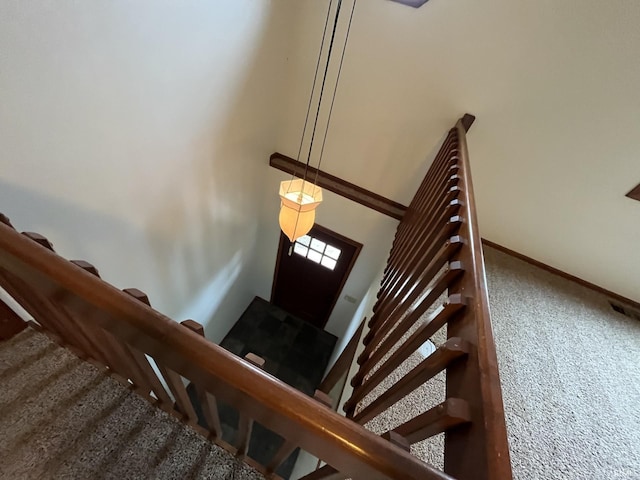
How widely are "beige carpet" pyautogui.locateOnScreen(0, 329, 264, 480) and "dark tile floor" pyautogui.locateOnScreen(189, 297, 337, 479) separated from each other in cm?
297

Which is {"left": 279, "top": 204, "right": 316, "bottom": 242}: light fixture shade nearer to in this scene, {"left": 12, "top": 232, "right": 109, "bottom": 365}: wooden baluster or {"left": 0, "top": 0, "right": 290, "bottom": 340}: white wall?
{"left": 0, "top": 0, "right": 290, "bottom": 340}: white wall

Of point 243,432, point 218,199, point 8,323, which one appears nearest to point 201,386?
point 243,432

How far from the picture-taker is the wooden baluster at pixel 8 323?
1311 mm

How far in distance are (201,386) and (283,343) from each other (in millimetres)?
3988

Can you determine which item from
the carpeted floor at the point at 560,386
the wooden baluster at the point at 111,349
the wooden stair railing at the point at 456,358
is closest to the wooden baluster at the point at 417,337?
the wooden stair railing at the point at 456,358

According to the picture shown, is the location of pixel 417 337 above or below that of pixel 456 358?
below

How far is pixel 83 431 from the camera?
1.13 metres

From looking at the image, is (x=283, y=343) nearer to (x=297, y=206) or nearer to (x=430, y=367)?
(x=297, y=206)

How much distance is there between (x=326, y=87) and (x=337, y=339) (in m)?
3.57

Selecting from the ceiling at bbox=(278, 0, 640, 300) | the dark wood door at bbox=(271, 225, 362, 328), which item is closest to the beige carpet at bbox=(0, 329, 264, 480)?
the dark wood door at bbox=(271, 225, 362, 328)

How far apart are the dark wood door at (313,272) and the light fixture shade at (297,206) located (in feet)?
4.76

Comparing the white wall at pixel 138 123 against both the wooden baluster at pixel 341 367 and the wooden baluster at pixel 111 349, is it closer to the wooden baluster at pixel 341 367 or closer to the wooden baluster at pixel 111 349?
the wooden baluster at pixel 111 349

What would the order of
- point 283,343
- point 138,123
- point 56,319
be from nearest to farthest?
point 56,319
point 138,123
point 283,343

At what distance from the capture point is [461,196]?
1324 mm
